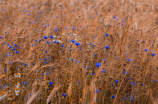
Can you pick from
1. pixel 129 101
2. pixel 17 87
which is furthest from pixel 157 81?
pixel 17 87

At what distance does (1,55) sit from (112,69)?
105 centimetres

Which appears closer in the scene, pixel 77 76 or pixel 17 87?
pixel 17 87

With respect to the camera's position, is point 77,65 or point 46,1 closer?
point 77,65

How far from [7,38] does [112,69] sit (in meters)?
1.26

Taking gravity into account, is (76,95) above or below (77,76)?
below

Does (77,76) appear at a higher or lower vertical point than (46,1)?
lower

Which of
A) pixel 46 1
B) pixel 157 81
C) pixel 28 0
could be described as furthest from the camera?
pixel 46 1

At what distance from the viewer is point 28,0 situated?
462 cm

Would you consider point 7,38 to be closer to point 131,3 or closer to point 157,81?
point 157,81

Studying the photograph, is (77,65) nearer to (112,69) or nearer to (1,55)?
(112,69)

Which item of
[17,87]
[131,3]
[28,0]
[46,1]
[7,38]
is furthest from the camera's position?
[131,3]

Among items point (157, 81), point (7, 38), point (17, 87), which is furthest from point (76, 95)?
point (7, 38)

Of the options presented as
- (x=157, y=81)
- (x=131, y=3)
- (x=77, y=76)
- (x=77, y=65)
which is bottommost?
(x=157, y=81)

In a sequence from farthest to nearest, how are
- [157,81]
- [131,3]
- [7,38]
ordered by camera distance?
[131,3] < [7,38] < [157,81]
